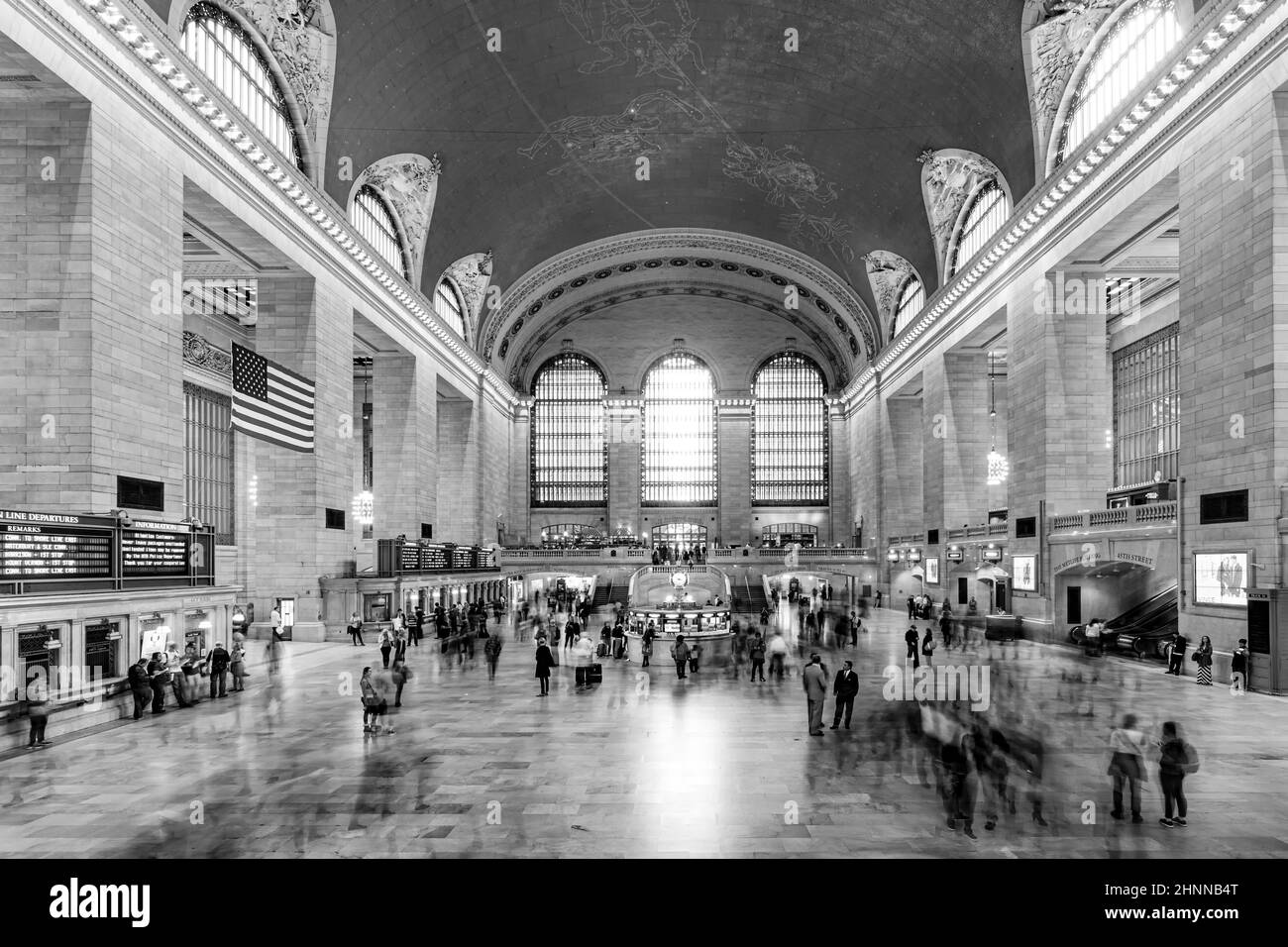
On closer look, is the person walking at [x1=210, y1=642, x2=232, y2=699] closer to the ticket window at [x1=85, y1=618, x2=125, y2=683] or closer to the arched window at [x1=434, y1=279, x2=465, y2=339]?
the ticket window at [x1=85, y1=618, x2=125, y2=683]

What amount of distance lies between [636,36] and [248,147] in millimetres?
11946

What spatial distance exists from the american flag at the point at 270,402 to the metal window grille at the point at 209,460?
11.8 m

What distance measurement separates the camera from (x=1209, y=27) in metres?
15.2

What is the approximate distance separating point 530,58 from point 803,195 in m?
13.4

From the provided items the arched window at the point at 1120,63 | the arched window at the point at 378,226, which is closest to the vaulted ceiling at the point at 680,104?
the arched window at the point at 1120,63

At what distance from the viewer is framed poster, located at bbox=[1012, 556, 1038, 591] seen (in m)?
24.0

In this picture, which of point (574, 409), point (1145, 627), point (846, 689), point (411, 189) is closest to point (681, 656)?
point (846, 689)

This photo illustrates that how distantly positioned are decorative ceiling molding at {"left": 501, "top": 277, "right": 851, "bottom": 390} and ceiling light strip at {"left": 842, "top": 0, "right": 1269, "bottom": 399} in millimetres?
14500

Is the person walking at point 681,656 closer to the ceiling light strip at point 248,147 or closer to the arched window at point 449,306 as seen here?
the ceiling light strip at point 248,147

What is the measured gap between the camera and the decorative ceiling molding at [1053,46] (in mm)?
20688

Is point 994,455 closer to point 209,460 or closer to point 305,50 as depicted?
point 209,460

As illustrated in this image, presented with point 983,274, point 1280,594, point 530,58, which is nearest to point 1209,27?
point 1280,594
